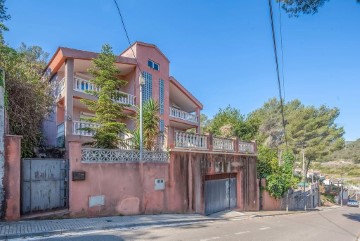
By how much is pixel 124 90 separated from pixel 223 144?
331 inches

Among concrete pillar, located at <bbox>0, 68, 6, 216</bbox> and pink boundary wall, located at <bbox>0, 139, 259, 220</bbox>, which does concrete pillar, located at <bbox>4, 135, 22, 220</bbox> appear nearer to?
pink boundary wall, located at <bbox>0, 139, 259, 220</bbox>

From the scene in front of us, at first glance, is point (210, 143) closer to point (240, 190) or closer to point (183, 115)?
point (240, 190)

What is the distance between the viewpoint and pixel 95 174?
980 centimetres

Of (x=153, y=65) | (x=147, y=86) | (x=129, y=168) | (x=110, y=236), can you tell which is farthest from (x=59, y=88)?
(x=110, y=236)

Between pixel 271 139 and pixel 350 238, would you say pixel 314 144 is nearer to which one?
pixel 271 139

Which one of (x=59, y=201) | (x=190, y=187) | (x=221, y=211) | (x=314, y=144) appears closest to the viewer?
(x=59, y=201)

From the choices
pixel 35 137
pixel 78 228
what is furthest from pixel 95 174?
pixel 35 137

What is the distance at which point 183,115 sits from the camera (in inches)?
902

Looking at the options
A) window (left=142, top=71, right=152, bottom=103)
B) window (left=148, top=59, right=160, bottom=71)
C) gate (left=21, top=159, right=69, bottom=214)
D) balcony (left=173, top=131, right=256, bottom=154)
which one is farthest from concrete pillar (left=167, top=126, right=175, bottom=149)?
window (left=148, top=59, right=160, bottom=71)

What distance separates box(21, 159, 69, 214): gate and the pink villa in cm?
3

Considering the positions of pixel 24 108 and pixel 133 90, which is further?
pixel 133 90

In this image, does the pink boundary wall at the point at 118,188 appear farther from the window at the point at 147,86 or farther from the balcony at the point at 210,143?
the window at the point at 147,86

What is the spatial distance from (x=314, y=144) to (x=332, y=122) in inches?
225

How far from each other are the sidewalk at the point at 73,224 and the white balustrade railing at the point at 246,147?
7359 millimetres
